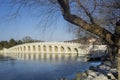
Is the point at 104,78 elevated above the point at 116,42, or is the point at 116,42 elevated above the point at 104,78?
the point at 116,42

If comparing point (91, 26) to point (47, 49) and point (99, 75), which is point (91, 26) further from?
point (47, 49)

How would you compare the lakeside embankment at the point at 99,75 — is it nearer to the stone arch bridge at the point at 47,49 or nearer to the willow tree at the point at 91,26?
the willow tree at the point at 91,26

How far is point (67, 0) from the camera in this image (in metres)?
6.33

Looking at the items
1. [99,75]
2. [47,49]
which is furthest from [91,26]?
[47,49]

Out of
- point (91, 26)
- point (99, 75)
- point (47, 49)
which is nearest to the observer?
point (91, 26)

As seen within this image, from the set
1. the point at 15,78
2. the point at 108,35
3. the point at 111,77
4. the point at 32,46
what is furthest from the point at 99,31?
the point at 32,46

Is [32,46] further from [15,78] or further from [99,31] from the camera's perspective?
[99,31]

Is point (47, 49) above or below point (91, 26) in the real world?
below

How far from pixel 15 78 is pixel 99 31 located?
54.2ft

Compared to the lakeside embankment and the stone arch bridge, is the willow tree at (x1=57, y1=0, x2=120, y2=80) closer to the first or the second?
the lakeside embankment

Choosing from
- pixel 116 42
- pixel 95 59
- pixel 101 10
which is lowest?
pixel 95 59

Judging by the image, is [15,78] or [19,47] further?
[19,47]

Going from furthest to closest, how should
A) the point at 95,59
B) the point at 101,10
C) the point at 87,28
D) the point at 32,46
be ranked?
the point at 32,46
the point at 95,59
the point at 101,10
the point at 87,28

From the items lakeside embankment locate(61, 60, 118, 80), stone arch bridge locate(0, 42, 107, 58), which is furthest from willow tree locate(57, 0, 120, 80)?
stone arch bridge locate(0, 42, 107, 58)
